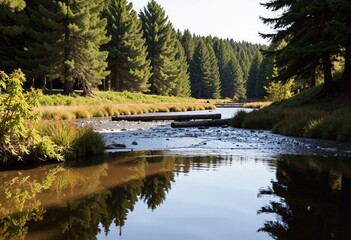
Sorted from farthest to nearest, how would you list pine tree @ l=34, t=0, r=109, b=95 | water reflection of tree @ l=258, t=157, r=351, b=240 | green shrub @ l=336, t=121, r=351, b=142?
pine tree @ l=34, t=0, r=109, b=95, green shrub @ l=336, t=121, r=351, b=142, water reflection of tree @ l=258, t=157, r=351, b=240

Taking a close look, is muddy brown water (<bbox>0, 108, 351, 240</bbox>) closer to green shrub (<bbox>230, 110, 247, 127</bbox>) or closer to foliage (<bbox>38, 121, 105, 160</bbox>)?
foliage (<bbox>38, 121, 105, 160</bbox>)

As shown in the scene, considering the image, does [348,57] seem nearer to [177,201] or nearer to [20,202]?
[177,201]

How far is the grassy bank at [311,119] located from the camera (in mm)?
13625

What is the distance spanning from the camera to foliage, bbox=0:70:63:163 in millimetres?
7691

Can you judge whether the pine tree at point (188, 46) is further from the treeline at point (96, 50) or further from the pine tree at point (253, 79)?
the pine tree at point (253, 79)

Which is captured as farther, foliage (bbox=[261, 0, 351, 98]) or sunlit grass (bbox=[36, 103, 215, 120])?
sunlit grass (bbox=[36, 103, 215, 120])

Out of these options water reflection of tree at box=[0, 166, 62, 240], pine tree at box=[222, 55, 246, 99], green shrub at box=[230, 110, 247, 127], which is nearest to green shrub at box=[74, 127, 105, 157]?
water reflection of tree at box=[0, 166, 62, 240]

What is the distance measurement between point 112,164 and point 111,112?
2053 centimetres

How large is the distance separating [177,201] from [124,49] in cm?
4871

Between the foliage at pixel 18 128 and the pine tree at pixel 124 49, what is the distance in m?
43.4

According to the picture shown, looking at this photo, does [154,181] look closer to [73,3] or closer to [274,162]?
[274,162]

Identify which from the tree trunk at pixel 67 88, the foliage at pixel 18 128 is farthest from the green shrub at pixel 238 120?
the tree trunk at pixel 67 88

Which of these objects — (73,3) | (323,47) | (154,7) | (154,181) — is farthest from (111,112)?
(154,7)

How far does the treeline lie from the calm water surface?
1057 inches
